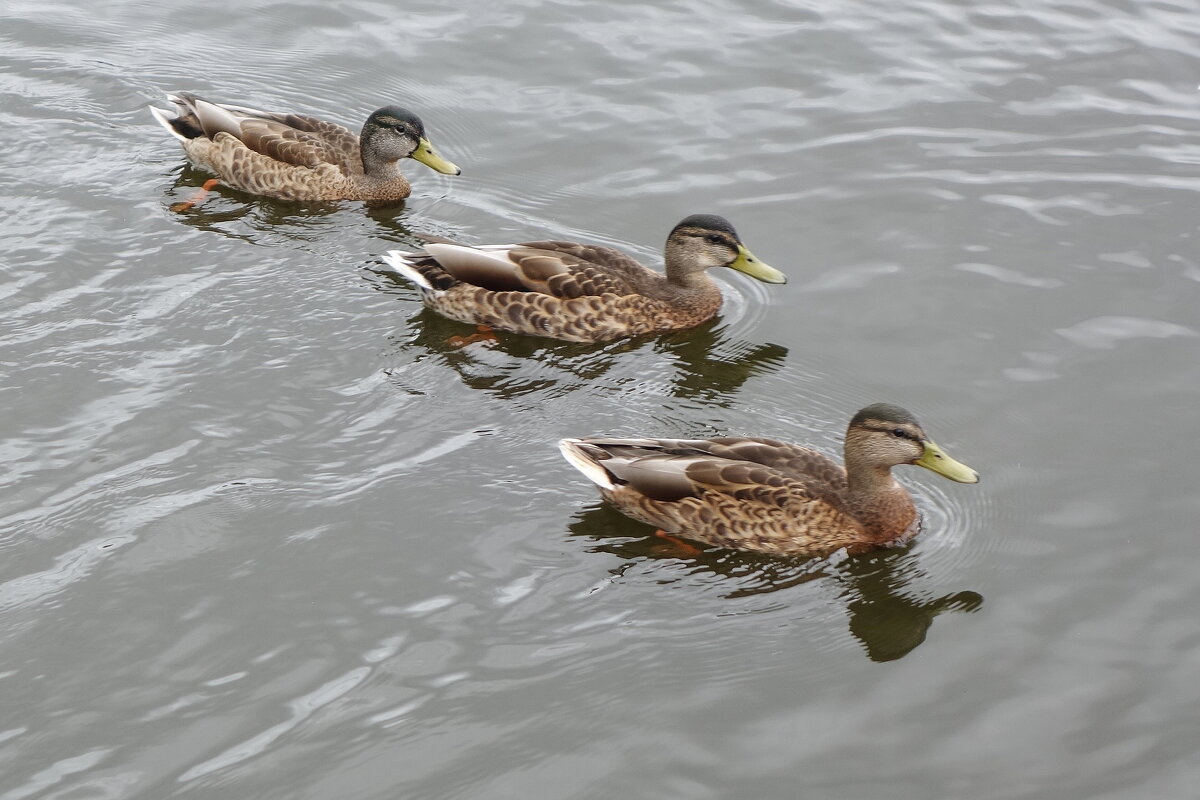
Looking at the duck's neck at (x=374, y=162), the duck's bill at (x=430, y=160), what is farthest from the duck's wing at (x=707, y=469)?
the duck's neck at (x=374, y=162)

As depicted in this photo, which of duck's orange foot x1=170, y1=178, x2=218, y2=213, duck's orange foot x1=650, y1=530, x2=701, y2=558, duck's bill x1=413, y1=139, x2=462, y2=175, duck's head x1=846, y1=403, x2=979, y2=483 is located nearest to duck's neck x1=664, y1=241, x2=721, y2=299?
duck's bill x1=413, y1=139, x2=462, y2=175

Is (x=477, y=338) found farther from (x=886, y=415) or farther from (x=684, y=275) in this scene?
(x=886, y=415)

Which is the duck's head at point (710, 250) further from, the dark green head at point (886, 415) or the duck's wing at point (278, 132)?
the duck's wing at point (278, 132)

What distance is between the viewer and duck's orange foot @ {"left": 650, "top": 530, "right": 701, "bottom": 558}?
7.61 meters

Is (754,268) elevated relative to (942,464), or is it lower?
elevated

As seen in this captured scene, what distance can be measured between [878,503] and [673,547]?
1167 millimetres

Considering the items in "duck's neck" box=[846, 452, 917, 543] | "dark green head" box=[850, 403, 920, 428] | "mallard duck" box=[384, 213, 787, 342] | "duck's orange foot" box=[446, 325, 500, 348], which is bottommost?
"duck's neck" box=[846, 452, 917, 543]

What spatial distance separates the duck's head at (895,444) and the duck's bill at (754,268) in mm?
2508

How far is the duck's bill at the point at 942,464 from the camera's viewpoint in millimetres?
7664

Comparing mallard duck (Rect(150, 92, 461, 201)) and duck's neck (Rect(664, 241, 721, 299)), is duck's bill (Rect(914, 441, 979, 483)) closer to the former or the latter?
duck's neck (Rect(664, 241, 721, 299))

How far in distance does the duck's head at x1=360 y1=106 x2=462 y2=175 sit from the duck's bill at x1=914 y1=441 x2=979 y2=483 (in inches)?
212

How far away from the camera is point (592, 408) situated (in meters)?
8.88

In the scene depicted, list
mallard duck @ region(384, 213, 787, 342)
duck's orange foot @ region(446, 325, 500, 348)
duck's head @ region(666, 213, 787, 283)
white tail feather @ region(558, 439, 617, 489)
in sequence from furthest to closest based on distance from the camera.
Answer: duck's head @ region(666, 213, 787, 283) < mallard duck @ region(384, 213, 787, 342) < duck's orange foot @ region(446, 325, 500, 348) < white tail feather @ region(558, 439, 617, 489)

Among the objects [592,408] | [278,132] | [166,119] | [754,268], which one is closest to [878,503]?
[592,408]
